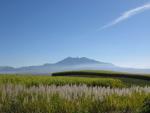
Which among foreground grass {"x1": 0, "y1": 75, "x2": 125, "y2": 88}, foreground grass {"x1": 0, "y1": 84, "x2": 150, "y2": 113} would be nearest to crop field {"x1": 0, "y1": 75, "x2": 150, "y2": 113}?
foreground grass {"x1": 0, "y1": 84, "x2": 150, "y2": 113}

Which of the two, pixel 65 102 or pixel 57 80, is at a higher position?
pixel 57 80

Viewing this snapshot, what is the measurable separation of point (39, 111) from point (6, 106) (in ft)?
4.17

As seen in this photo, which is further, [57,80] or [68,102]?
[57,80]

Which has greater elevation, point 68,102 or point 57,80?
point 57,80

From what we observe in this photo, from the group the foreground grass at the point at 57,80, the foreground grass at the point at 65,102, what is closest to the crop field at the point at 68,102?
the foreground grass at the point at 65,102

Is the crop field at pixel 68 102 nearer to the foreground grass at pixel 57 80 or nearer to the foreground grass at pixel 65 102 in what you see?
the foreground grass at pixel 65 102

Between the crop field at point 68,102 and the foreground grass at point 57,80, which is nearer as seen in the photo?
the crop field at point 68,102

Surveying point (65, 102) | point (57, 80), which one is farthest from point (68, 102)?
point (57, 80)

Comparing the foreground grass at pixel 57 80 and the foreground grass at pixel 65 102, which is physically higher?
the foreground grass at pixel 57 80

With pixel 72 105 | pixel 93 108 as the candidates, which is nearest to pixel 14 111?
pixel 72 105

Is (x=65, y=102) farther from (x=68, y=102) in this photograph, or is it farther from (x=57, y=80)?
(x=57, y=80)

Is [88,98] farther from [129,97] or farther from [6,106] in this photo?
[6,106]

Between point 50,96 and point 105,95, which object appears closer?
point 50,96

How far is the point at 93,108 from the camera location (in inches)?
469
